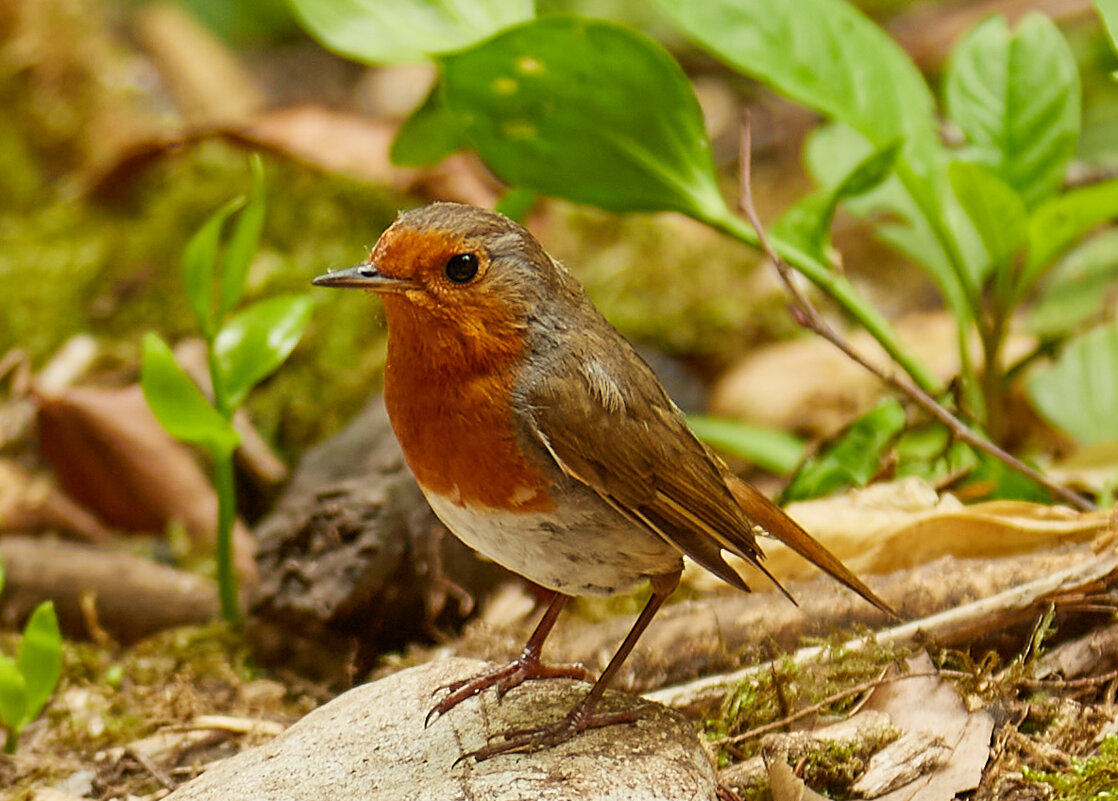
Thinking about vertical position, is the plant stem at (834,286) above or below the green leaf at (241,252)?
below

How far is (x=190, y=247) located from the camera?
336cm

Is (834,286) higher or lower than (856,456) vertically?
higher

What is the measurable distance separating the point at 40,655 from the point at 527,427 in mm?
1371

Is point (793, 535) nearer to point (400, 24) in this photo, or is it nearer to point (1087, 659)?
point (1087, 659)

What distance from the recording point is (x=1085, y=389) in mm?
3949

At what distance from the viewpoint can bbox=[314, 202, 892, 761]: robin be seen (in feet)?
7.88

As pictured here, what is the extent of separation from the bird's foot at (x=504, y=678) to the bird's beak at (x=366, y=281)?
0.87m

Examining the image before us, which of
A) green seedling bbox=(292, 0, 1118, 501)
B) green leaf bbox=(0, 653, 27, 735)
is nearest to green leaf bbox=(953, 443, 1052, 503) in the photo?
green seedling bbox=(292, 0, 1118, 501)

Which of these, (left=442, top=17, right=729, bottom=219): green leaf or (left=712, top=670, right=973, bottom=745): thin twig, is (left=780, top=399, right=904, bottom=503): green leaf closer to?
(left=442, top=17, right=729, bottom=219): green leaf

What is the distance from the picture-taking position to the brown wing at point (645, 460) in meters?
2.43

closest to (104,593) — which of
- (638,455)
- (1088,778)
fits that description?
(638,455)

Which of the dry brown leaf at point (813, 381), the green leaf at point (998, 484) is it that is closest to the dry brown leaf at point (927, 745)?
the green leaf at point (998, 484)

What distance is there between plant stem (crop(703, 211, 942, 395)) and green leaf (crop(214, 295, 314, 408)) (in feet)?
3.88

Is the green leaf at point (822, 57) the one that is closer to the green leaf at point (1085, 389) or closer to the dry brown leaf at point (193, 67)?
the green leaf at point (1085, 389)
